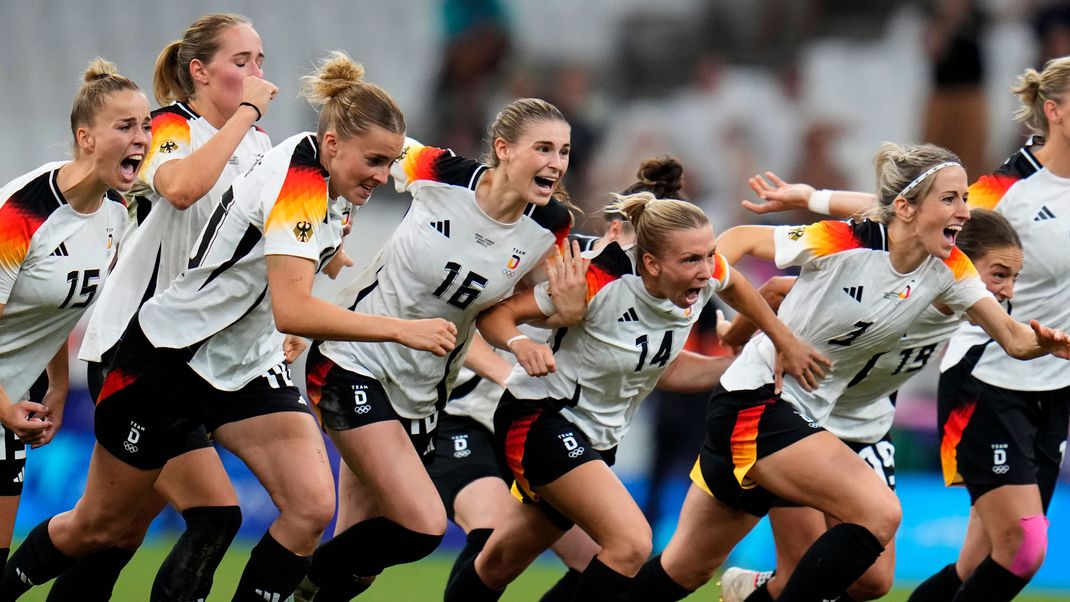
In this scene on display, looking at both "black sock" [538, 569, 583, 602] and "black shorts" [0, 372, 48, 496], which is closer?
"black shorts" [0, 372, 48, 496]

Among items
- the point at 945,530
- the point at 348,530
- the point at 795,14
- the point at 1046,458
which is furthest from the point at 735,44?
the point at 348,530

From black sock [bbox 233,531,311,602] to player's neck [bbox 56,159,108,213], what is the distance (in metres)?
1.36

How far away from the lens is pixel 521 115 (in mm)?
5586

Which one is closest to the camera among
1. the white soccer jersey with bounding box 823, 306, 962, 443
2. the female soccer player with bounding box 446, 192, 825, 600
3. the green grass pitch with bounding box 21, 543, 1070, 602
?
the female soccer player with bounding box 446, 192, 825, 600

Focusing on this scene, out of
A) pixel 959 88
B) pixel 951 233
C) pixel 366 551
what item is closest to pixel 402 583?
pixel 366 551

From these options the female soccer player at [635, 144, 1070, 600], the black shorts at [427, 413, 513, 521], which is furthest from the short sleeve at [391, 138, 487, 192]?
the black shorts at [427, 413, 513, 521]

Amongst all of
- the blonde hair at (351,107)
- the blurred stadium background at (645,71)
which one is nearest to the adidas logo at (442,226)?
the blonde hair at (351,107)

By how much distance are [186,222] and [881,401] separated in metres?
3.04

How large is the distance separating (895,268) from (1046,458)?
4.26 feet

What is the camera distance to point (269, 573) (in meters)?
5.13

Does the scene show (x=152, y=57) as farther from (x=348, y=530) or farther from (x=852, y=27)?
(x=348, y=530)

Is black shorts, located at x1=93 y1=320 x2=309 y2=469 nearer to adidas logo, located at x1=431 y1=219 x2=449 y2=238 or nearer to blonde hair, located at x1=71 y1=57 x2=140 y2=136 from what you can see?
blonde hair, located at x1=71 y1=57 x2=140 y2=136

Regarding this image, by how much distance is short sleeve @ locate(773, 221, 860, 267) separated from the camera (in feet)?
18.9

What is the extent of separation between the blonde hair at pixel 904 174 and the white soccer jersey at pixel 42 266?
298cm
